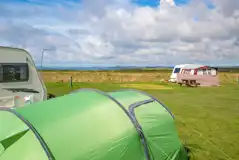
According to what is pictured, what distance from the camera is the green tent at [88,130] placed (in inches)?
216

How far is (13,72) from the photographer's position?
423 inches

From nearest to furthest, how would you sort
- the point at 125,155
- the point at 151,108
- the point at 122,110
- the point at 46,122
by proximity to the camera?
the point at 46,122 → the point at 125,155 → the point at 122,110 → the point at 151,108

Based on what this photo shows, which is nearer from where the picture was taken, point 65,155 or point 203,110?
point 65,155

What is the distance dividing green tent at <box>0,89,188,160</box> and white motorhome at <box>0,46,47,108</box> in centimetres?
410

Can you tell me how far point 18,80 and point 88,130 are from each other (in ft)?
19.1

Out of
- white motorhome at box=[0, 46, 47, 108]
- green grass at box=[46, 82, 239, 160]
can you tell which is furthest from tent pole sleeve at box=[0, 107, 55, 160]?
green grass at box=[46, 82, 239, 160]

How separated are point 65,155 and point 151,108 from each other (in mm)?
3260

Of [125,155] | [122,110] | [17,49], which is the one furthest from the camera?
[17,49]

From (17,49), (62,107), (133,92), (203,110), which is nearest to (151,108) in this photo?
(133,92)

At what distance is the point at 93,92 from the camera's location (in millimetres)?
7410

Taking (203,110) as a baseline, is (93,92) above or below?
above

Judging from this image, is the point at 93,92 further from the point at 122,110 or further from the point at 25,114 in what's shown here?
the point at 25,114

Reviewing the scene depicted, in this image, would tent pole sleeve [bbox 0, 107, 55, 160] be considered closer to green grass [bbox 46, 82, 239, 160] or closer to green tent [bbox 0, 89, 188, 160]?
green tent [bbox 0, 89, 188, 160]

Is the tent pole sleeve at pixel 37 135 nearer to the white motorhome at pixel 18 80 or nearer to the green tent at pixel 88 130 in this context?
the green tent at pixel 88 130
